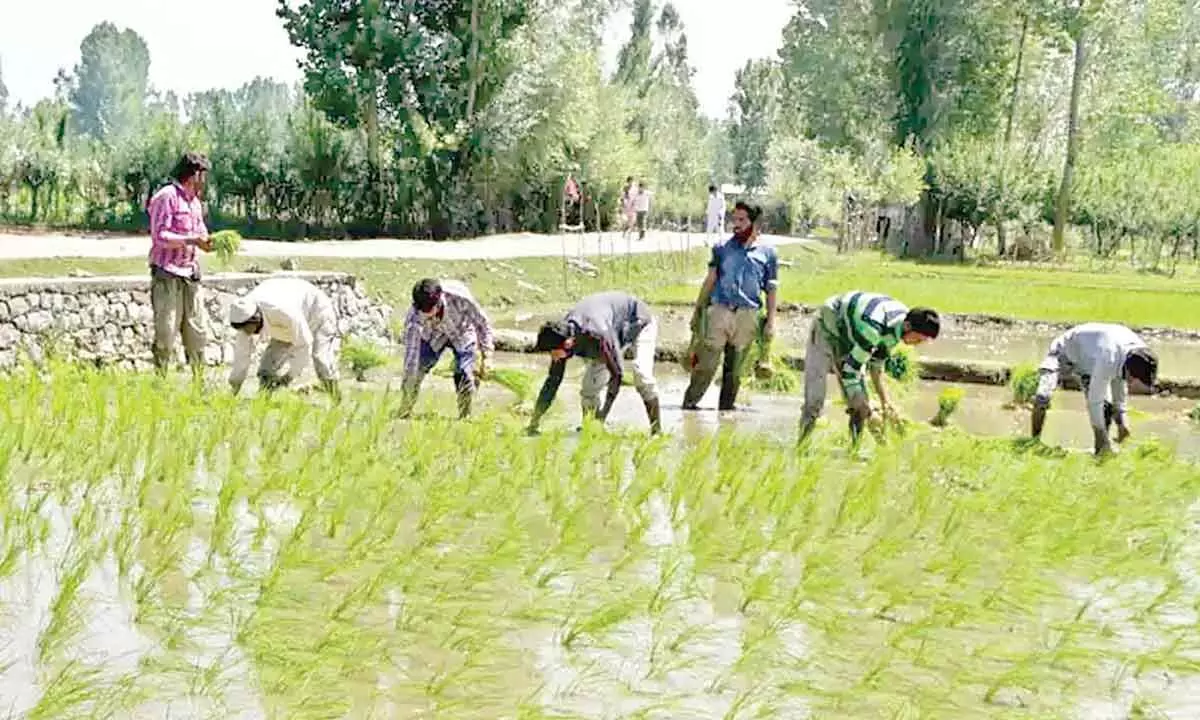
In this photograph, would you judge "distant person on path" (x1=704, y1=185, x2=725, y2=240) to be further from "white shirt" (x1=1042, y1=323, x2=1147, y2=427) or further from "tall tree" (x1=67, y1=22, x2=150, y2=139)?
"tall tree" (x1=67, y1=22, x2=150, y2=139)

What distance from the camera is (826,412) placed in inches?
414

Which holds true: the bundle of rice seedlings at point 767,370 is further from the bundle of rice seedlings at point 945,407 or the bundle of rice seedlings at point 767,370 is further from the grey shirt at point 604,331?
the grey shirt at point 604,331

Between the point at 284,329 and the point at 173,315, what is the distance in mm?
1355

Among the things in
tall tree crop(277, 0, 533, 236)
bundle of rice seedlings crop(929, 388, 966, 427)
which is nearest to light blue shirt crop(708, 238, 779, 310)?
bundle of rice seedlings crop(929, 388, 966, 427)

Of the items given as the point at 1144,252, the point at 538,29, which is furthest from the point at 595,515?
the point at 1144,252

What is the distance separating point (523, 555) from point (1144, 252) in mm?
34938

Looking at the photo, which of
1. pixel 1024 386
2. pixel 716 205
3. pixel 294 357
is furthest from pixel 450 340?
pixel 716 205

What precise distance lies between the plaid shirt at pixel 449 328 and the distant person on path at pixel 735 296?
5.68ft

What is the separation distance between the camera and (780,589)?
4551mm

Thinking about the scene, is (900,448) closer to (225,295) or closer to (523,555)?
(523,555)

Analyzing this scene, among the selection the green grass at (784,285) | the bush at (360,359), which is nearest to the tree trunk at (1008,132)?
the green grass at (784,285)

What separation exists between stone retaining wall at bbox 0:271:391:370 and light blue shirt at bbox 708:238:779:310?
4140 millimetres

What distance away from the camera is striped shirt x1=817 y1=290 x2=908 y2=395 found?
6996 mm

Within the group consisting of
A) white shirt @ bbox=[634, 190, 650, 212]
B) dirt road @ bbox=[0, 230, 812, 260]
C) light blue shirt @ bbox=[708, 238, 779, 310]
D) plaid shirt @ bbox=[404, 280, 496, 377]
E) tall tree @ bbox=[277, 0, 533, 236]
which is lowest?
dirt road @ bbox=[0, 230, 812, 260]
